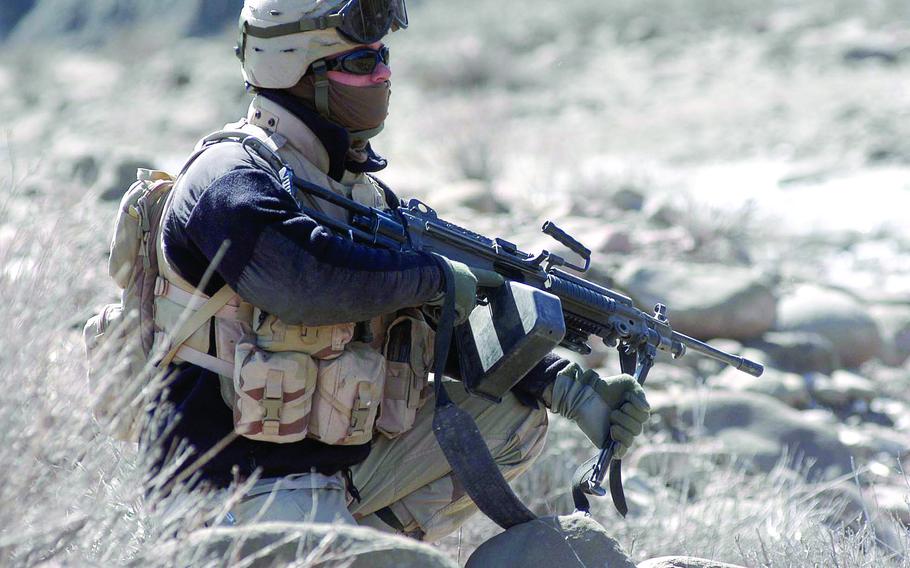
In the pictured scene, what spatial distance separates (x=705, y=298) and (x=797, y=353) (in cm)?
67

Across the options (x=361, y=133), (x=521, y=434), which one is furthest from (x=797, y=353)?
(x=361, y=133)

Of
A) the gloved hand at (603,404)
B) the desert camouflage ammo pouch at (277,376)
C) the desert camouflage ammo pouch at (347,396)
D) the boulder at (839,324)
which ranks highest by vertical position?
the desert camouflage ammo pouch at (277,376)

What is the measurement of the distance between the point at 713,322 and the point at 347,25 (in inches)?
189

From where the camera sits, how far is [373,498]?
382cm

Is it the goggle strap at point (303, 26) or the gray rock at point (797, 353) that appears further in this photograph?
the gray rock at point (797, 353)

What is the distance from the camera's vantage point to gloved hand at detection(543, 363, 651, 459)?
3.80 metres

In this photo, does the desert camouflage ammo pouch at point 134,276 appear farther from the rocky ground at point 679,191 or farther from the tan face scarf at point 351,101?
the tan face scarf at point 351,101

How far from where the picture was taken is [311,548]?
2.83 meters

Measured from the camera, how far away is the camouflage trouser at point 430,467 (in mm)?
3848

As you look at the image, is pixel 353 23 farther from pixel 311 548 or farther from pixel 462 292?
pixel 311 548

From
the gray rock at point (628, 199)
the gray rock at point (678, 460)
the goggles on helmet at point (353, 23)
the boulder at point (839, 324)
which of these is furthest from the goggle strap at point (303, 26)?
the gray rock at point (628, 199)

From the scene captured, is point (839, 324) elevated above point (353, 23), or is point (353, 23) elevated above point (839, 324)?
point (353, 23)

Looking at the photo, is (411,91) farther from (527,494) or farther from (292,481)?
(292,481)

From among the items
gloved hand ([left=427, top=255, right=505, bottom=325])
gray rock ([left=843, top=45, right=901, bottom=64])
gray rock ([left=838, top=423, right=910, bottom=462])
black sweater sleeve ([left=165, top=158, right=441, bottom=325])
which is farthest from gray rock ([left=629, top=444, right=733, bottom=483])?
gray rock ([left=843, top=45, right=901, bottom=64])
